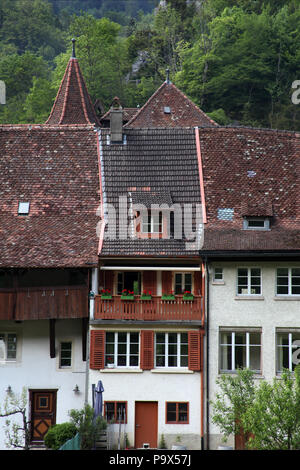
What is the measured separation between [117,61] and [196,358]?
65496mm

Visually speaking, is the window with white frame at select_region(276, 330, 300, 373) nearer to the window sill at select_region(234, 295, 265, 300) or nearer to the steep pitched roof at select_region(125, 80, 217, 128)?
the window sill at select_region(234, 295, 265, 300)

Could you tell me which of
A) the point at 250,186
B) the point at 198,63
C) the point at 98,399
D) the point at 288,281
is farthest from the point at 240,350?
the point at 198,63

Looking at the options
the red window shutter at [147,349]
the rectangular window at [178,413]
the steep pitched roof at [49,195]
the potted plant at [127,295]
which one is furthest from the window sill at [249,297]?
the steep pitched roof at [49,195]

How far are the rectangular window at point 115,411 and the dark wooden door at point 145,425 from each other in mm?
456

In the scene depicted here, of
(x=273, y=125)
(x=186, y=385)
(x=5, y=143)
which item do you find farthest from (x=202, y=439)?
(x=273, y=125)

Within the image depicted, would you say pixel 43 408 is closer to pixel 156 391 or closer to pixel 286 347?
pixel 156 391

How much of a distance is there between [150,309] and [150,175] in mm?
6138

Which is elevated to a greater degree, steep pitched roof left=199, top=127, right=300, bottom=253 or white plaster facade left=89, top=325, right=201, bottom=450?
steep pitched roof left=199, top=127, right=300, bottom=253

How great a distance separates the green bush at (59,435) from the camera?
4328cm

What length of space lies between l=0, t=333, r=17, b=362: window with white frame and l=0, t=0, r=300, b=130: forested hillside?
43.1 m

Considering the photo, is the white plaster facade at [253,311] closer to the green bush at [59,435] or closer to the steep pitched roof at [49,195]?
the steep pitched roof at [49,195]

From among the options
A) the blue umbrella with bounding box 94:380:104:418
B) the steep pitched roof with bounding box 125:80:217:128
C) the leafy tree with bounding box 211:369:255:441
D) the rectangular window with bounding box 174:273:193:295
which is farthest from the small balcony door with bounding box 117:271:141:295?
the steep pitched roof with bounding box 125:80:217:128

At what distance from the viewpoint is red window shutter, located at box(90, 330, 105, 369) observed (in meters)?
46.2

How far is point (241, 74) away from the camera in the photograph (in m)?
94.0
